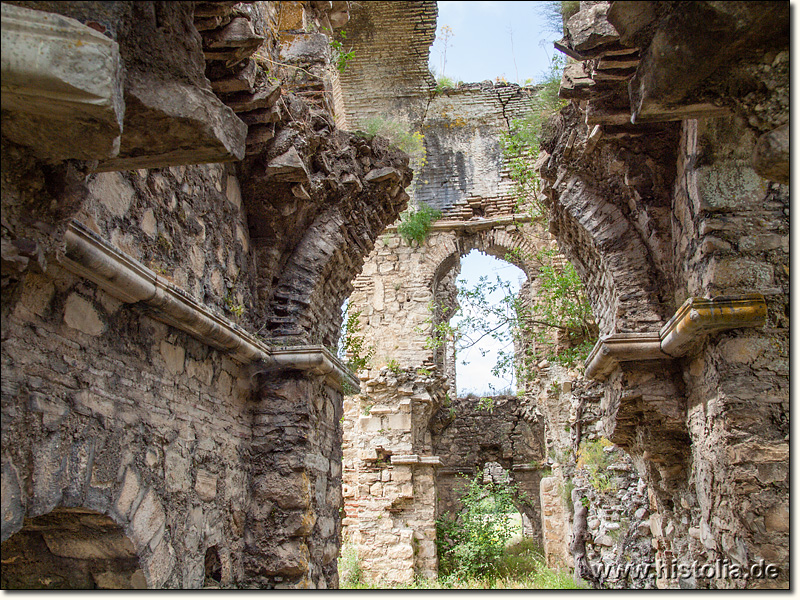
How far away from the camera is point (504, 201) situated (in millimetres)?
12500

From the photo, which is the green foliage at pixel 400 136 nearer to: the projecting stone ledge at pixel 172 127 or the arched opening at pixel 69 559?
the projecting stone ledge at pixel 172 127

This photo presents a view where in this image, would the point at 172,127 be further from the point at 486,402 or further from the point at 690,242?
the point at 486,402

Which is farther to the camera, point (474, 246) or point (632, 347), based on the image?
point (474, 246)

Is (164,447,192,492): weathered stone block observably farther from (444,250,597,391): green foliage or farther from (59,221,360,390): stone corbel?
(444,250,597,391): green foliage

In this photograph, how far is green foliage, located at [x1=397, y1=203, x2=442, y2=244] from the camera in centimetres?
1220

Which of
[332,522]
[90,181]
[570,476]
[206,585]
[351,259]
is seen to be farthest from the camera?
[570,476]

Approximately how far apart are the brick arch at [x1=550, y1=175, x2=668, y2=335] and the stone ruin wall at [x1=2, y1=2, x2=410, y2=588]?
1.59m

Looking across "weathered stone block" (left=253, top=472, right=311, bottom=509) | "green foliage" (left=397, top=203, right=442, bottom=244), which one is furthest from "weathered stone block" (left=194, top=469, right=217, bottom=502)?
"green foliage" (left=397, top=203, right=442, bottom=244)

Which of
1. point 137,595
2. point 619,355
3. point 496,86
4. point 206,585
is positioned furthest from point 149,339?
point 496,86

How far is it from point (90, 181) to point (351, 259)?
9.64 feet

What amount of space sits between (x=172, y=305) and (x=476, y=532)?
9444 mm

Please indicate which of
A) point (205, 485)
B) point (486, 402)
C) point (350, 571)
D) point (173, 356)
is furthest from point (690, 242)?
point (486, 402)

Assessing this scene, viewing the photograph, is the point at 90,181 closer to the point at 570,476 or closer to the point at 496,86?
the point at 570,476

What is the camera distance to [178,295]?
311 centimetres
